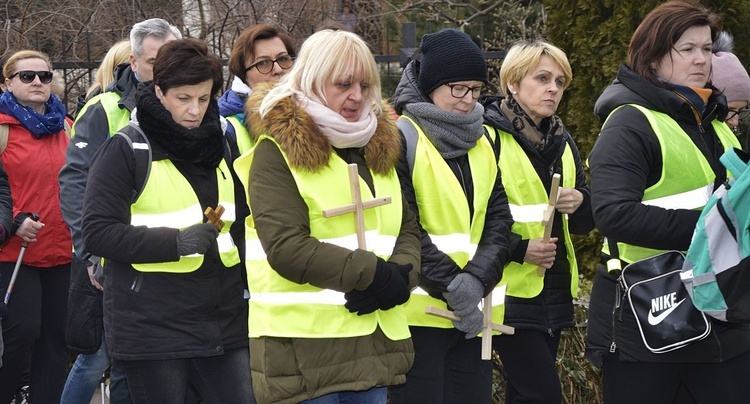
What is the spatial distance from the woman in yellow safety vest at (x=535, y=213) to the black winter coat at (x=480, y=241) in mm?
230

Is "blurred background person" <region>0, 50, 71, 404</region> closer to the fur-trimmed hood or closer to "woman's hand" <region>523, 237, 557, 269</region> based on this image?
the fur-trimmed hood

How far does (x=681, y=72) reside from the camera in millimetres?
4379

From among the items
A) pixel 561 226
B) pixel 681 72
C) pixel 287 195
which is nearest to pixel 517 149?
pixel 561 226

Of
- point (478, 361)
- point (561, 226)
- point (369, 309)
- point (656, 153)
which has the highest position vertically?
point (656, 153)

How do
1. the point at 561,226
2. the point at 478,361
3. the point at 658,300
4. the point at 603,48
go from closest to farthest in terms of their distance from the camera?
the point at 658,300
the point at 478,361
the point at 561,226
the point at 603,48

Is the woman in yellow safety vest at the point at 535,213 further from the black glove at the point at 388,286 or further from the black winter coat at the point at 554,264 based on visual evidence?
the black glove at the point at 388,286

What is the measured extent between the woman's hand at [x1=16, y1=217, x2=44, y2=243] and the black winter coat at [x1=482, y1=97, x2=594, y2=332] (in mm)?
2499

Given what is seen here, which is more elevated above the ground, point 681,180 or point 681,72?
point 681,72

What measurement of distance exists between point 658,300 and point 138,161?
6.82 feet

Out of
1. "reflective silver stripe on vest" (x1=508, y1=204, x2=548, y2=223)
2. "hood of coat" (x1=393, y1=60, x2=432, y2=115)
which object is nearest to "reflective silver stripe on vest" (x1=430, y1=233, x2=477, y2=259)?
"reflective silver stripe on vest" (x1=508, y1=204, x2=548, y2=223)

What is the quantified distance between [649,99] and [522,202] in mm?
915

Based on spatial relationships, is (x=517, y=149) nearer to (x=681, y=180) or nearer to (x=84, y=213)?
(x=681, y=180)

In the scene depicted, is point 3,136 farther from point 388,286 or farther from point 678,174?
point 678,174

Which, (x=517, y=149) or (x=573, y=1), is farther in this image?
(x=573, y=1)
